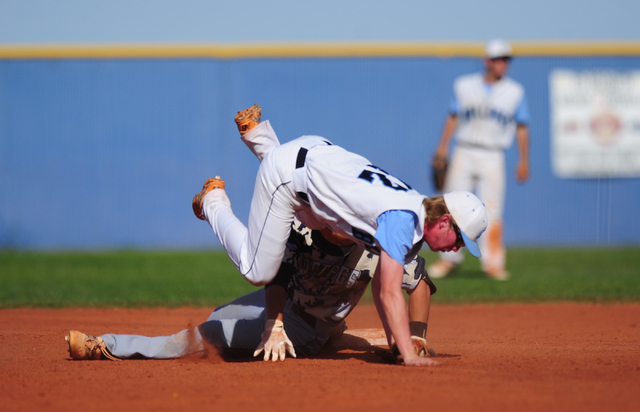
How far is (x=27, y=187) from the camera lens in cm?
1421

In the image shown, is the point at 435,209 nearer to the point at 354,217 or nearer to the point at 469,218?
the point at 469,218

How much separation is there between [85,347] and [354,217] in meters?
1.82

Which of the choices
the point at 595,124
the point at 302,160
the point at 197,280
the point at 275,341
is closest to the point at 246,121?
the point at 302,160

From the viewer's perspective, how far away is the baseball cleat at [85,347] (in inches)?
157

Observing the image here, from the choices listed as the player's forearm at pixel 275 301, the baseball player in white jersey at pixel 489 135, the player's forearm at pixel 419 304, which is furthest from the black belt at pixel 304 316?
the baseball player in white jersey at pixel 489 135

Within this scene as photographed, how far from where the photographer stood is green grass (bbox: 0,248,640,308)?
722 centimetres

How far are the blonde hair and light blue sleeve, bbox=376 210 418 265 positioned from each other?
110 mm

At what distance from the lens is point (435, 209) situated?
3490mm

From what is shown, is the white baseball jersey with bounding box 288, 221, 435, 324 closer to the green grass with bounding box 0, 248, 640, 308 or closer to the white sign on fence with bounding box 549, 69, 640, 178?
the green grass with bounding box 0, 248, 640, 308

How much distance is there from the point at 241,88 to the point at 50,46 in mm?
4153

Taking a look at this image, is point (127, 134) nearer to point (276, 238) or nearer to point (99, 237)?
point (99, 237)

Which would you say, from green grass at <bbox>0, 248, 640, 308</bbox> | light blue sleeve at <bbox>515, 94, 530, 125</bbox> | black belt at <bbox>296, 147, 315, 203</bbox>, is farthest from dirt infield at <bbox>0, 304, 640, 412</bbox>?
light blue sleeve at <bbox>515, 94, 530, 125</bbox>

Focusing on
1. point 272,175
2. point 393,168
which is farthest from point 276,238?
point 393,168

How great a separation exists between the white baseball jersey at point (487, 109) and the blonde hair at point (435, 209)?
221 inches
